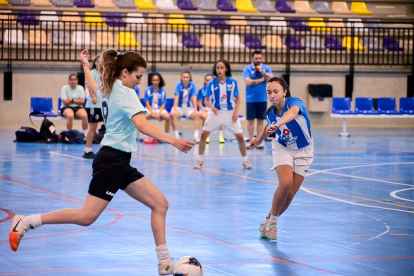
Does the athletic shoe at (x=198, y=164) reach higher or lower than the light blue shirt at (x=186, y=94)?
lower

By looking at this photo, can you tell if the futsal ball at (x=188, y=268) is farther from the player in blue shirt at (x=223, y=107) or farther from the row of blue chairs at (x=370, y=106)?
the row of blue chairs at (x=370, y=106)

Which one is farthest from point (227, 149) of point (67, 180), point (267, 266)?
point (267, 266)

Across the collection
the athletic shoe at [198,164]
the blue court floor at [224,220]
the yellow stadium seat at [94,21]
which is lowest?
the blue court floor at [224,220]

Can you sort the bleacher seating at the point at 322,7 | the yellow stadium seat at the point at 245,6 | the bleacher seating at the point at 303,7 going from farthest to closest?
the bleacher seating at the point at 322,7 → the bleacher seating at the point at 303,7 → the yellow stadium seat at the point at 245,6

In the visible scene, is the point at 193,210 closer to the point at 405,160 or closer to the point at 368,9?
the point at 405,160

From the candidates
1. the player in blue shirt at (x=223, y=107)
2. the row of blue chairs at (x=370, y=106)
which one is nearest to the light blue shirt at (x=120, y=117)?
the player in blue shirt at (x=223, y=107)

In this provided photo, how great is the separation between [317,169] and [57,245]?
22.6ft

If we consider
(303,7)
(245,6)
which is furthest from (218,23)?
(303,7)

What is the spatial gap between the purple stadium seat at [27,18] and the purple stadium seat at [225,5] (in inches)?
246

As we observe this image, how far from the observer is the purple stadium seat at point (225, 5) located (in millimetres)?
23516

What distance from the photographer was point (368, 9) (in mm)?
26000

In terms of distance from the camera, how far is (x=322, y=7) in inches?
977

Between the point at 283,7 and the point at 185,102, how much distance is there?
25.9 ft

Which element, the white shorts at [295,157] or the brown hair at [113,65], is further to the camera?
the white shorts at [295,157]
